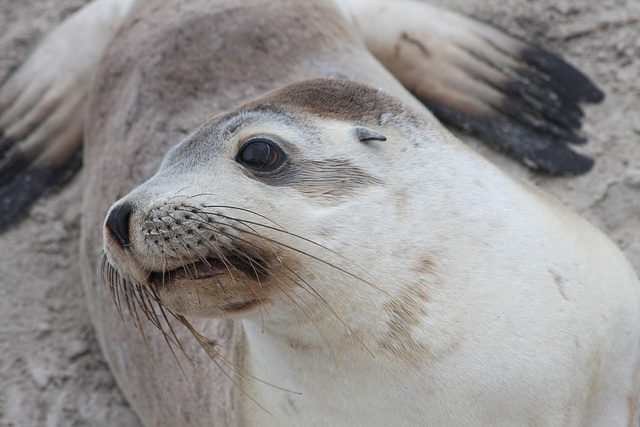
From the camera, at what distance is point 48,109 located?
4090 mm

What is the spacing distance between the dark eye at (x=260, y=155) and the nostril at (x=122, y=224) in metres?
0.32

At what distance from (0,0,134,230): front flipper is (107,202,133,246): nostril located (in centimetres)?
261

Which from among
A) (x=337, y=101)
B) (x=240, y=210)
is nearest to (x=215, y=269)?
(x=240, y=210)

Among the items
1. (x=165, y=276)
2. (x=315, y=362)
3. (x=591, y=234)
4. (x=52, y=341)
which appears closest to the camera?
(x=165, y=276)

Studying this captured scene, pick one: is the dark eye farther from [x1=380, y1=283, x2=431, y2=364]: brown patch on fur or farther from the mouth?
[x1=380, y1=283, x2=431, y2=364]: brown patch on fur

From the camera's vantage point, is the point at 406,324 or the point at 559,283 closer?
the point at 406,324

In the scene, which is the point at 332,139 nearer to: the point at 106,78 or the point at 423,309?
the point at 423,309

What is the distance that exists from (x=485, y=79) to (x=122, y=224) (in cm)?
271

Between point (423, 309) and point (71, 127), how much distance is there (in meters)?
3.03

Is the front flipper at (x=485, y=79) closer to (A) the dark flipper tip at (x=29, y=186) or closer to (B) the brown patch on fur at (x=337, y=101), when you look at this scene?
(B) the brown patch on fur at (x=337, y=101)

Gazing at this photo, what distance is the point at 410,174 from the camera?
186cm

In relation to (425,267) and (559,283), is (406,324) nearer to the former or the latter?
(425,267)

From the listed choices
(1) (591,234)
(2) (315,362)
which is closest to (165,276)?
(2) (315,362)

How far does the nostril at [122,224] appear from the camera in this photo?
1675mm
